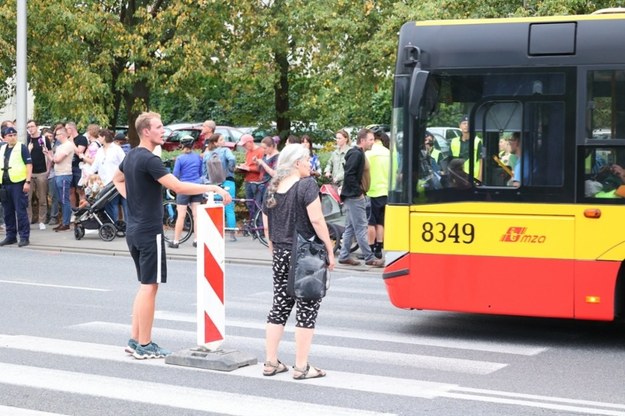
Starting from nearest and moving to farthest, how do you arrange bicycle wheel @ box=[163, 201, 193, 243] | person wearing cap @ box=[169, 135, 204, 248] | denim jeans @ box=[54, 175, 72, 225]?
person wearing cap @ box=[169, 135, 204, 248]
bicycle wheel @ box=[163, 201, 193, 243]
denim jeans @ box=[54, 175, 72, 225]

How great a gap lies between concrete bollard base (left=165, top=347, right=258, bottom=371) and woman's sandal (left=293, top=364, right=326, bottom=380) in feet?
1.86

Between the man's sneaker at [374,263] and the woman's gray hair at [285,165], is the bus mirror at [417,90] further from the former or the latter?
the man's sneaker at [374,263]

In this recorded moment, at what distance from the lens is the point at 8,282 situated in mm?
15023

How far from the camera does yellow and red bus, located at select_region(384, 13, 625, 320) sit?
33.6 ft

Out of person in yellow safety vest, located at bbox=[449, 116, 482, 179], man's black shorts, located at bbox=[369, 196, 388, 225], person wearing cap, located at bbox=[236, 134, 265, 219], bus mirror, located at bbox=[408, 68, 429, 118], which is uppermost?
bus mirror, located at bbox=[408, 68, 429, 118]

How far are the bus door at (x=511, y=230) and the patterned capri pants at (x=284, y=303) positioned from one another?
84.6 inches

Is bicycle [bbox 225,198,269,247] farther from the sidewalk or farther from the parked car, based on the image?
the parked car

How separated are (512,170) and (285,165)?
8.19 feet

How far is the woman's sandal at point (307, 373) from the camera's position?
892 centimetres

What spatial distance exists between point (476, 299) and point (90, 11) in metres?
17.4

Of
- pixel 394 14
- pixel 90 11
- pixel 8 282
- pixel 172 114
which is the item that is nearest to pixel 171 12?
pixel 90 11

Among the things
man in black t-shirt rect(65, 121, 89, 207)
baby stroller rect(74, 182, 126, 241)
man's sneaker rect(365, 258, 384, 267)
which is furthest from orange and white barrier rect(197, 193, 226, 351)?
man in black t-shirt rect(65, 121, 89, 207)

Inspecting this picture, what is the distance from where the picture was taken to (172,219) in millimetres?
22000

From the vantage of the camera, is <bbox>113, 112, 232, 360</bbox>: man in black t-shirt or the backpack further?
the backpack
